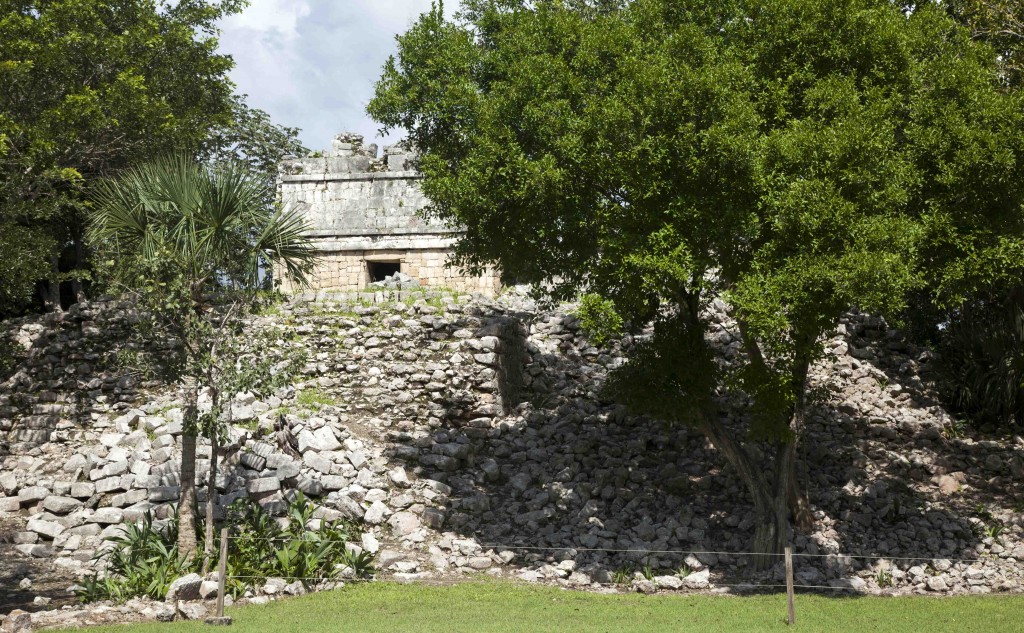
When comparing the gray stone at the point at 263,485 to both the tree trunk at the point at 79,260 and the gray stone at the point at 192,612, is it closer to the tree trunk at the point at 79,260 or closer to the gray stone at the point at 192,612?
the gray stone at the point at 192,612

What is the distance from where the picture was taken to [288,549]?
38.8 ft

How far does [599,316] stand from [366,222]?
996cm

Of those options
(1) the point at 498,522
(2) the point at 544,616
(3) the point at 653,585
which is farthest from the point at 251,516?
(3) the point at 653,585

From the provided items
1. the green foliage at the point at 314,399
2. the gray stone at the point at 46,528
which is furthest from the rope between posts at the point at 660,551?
the green foliage at the point at 314,399

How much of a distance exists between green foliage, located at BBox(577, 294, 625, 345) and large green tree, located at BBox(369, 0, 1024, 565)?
0.14ft

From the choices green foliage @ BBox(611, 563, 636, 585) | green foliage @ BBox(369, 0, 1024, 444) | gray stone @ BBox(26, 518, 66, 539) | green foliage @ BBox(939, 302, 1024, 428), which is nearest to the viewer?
green foliage @ BBox(369, 0, 1024, 444)

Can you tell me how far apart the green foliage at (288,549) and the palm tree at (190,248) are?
0.65m

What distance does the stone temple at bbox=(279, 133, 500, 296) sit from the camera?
20312 mm

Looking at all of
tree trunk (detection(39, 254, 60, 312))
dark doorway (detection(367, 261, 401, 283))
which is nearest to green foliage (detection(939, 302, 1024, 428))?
dark doorway (detection(367, 261, 401, 283))

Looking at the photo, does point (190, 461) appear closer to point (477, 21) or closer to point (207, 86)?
point (477, 21)

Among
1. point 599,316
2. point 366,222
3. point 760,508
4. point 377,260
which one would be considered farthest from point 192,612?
point 366,222

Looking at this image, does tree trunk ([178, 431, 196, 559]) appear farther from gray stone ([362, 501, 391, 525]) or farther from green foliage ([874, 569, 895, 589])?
green foliage ([874, 569, 895, 589])

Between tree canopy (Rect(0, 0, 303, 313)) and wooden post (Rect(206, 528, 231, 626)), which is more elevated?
tree canopy (Rect(0, 0, 303, 313))

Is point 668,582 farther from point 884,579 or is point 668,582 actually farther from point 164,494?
point 164,494
